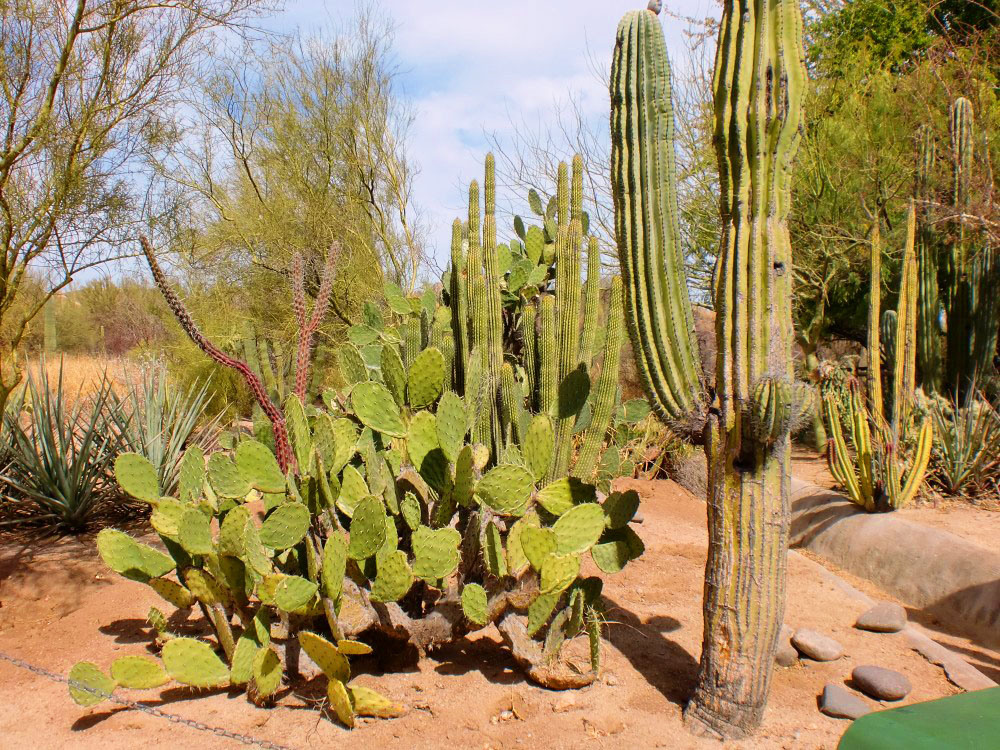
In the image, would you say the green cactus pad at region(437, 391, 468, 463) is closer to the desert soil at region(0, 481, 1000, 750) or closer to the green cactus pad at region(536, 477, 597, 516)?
the green cactus pad at region(536, 477, 597, 516)

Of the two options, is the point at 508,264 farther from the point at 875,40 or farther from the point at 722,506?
the point at 875,40

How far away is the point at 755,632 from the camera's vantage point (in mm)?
2918

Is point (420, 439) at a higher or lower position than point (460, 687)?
higher

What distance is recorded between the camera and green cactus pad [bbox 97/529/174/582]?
334 centimetres

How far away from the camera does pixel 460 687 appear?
3404mm

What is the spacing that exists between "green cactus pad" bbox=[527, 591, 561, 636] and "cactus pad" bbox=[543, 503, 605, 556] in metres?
0.22

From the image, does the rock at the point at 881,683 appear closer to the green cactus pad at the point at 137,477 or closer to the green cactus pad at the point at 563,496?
the green cactus pad at the point at 563,496

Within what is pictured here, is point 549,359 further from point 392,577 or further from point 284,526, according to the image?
point 284,526

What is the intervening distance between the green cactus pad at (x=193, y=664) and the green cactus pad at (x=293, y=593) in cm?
53

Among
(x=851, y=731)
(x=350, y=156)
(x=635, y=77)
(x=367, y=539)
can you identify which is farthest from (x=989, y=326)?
(x=350, y=156)

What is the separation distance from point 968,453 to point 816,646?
4103 mm

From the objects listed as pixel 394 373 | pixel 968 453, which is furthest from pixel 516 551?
pixel 968 453

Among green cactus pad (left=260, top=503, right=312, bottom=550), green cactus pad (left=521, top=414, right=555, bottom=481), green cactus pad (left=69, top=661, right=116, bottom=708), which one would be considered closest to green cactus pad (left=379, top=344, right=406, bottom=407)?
green cactus pad (left=521, top=414, right=555, bottom=481)

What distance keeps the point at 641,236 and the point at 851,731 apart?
2.29 meters
